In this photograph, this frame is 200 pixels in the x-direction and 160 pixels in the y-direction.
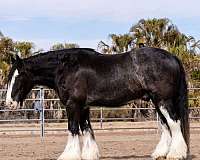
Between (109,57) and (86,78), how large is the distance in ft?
1.79

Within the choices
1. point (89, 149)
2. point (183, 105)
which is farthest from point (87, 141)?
point (183, 105)

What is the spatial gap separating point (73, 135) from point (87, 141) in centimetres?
26

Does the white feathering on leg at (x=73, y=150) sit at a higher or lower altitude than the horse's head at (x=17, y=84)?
lower

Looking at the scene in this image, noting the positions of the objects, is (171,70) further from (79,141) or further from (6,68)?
(6,68)

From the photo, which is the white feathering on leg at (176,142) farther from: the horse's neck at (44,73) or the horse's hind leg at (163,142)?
the horse's neck at (44,73)

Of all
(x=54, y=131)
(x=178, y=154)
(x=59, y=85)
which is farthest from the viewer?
(x=54, y=131)

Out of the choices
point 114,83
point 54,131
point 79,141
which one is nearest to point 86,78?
point 114,83

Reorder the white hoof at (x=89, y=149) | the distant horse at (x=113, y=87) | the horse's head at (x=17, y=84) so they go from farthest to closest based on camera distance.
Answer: the horse's head at (x=17, y=84), the white hoof at (x=89, y=149), the distant horse at (x=113, y=87)

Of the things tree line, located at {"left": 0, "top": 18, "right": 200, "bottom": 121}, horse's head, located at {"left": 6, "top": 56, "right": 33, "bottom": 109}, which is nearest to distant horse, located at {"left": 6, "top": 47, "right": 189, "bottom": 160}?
horse's head, located at {"left": 6, "top": 56, "right": 33, "bottom": 109}

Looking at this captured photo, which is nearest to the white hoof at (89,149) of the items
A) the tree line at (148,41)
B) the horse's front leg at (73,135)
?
the horse's front leg at (73,135)

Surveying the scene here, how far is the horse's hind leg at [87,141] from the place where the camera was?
814 cm

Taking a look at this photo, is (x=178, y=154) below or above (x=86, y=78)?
below

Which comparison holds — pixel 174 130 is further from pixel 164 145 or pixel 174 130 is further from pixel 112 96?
pixel 112 96

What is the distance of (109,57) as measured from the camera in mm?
8414
